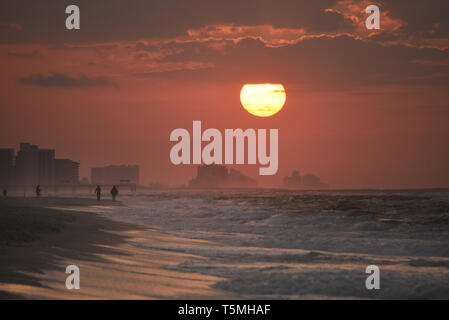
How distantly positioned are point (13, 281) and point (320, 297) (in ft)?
20.5

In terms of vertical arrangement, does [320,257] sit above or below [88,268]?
above

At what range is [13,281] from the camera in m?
10.2

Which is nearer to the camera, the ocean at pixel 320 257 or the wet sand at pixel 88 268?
the wet sand at pixel 88 268

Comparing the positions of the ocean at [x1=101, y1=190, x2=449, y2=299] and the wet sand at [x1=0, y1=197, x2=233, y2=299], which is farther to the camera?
the ocean at [x1=101, y1=190, x2=449, y2=299]

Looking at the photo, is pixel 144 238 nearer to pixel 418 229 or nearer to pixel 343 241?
pixel 343 241

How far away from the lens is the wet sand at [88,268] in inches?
408

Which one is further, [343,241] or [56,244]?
[343,241]

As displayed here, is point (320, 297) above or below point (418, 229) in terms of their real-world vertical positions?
below

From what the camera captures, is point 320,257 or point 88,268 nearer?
point 88,268

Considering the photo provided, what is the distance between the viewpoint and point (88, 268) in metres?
13.1

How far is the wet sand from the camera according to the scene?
34.0 ft
